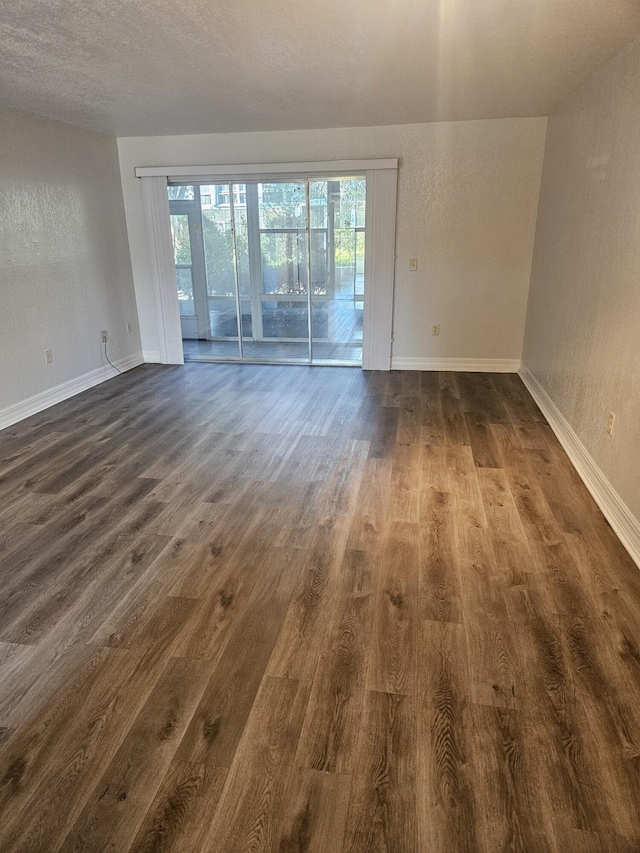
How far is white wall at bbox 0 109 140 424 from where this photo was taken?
4.24 metres

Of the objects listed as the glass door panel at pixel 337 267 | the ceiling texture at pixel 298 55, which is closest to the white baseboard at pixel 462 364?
the glass door panel at pixel 337 267

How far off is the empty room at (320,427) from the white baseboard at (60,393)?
30 millimetres

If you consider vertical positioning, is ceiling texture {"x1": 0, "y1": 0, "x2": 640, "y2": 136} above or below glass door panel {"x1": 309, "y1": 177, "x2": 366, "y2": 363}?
above

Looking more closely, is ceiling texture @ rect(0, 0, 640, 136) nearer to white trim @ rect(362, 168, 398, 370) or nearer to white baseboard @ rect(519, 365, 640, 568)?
white trim @ rect(362, 168, 398, 370)

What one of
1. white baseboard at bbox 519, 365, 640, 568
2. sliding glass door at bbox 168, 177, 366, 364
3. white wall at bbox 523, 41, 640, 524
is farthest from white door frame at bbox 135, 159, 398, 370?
white baseboard at bbox 519, 365, 640, 568

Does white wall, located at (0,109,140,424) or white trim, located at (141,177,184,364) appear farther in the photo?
white trim, located at (141,177,184,364)

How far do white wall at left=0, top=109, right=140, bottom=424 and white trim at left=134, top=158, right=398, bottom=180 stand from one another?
1.65 feet

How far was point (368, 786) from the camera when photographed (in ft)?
4.63

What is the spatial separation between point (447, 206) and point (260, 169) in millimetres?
1924

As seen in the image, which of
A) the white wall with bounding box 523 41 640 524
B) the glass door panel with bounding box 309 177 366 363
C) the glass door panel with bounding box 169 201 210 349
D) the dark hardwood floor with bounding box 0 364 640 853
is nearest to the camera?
the dark hardwood floor with bounding box 0 364 640 853

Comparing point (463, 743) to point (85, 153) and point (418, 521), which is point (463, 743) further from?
point (85, 153)

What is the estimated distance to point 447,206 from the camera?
5238 mm

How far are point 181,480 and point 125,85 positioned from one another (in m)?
2.75

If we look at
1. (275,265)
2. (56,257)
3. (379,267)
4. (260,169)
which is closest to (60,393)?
(56,257)
